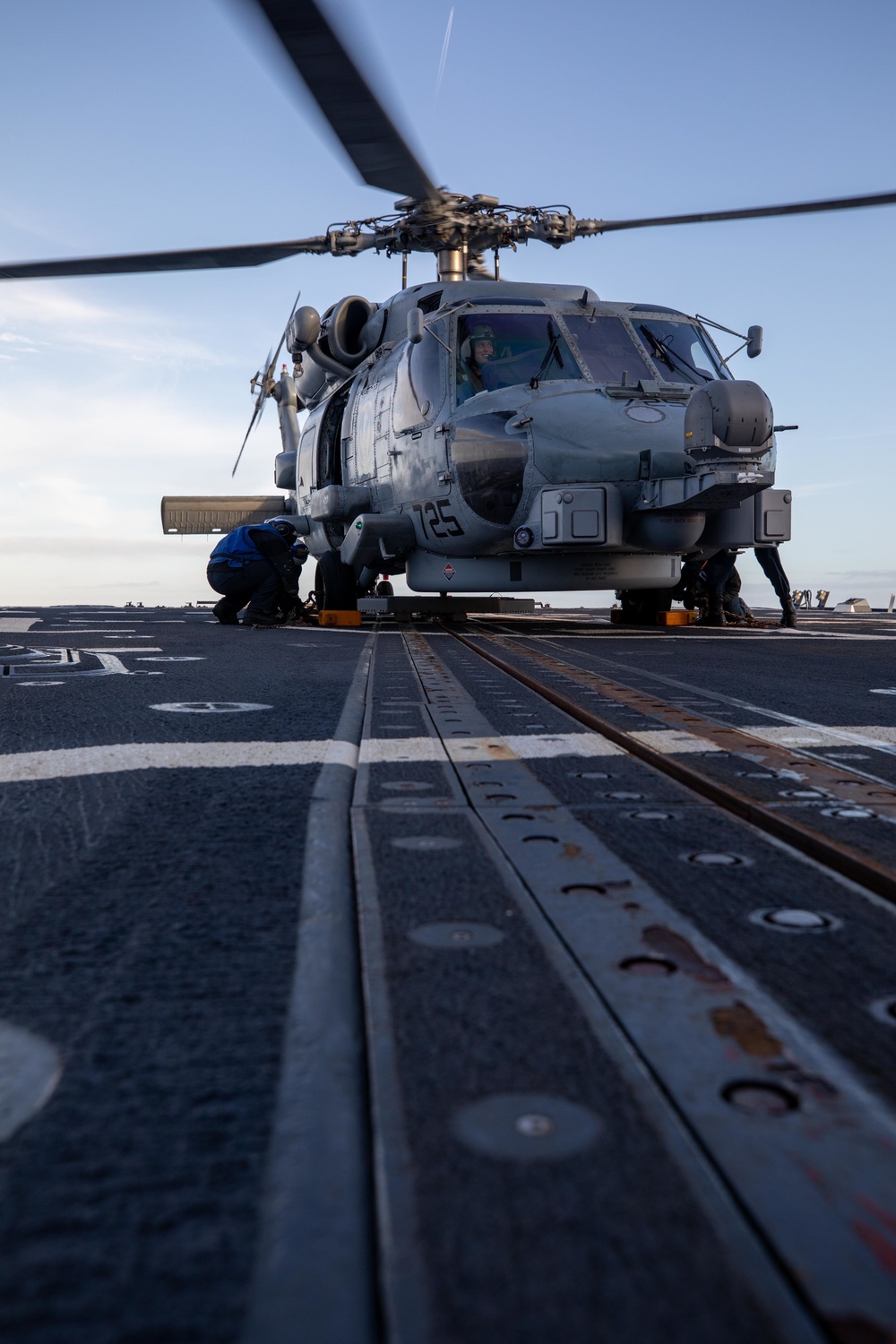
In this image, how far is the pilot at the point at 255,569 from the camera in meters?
11.6

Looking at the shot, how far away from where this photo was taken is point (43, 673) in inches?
218

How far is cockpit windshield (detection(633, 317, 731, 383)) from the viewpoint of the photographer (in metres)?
10.6

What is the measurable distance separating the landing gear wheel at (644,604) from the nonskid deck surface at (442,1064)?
32.2 ft

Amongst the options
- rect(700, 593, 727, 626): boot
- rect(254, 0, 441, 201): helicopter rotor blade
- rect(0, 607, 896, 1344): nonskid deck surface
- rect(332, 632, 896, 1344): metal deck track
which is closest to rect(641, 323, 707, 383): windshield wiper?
rect(700, 593, 727, 626): boot

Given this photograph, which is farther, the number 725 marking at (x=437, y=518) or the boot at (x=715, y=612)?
the boot at (x=715, y=612)

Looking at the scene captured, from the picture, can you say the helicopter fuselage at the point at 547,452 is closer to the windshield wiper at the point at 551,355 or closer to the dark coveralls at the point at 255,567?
the windshield wiper at the point at 551,355

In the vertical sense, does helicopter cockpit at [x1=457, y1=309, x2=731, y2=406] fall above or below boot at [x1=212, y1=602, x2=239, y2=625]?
above

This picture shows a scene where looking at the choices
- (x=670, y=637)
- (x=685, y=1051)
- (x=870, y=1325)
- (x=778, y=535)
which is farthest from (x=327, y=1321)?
(x=778, y=535)

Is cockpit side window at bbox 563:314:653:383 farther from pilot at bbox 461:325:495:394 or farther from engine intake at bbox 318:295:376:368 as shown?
engine intake at bbox 318:295:376:368

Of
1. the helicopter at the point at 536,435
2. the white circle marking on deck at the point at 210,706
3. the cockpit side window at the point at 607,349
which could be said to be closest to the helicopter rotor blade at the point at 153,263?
the helicopter at the point at 536,435

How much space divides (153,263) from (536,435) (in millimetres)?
4373

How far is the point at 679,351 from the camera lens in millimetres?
10867

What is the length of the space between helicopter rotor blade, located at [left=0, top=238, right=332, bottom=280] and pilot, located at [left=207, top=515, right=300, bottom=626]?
2.79 metres

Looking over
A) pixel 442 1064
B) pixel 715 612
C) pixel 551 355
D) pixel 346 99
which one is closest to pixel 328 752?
pixel 442 1064
